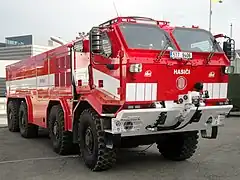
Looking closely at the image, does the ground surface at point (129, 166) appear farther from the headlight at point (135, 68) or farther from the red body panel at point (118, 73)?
the headlight at point (135, 68)

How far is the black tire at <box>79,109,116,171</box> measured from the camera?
6859mm

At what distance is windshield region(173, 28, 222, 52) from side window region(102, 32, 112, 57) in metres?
1.33

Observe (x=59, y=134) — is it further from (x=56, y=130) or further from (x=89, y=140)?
(x=89, y=140)

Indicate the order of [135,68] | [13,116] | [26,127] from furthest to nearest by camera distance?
[13,116] < [26,127] < [135,68]

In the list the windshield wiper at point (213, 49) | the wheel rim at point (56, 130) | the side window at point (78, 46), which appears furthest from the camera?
the wheel rim at point (56, 130)

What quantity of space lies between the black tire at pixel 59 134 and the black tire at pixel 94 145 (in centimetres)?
117

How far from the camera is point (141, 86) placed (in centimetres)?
637

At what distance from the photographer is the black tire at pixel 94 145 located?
686cm

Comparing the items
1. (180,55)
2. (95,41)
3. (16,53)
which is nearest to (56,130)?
(95,41)

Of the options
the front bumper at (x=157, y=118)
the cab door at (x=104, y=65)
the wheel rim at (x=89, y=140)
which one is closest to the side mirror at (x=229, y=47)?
the front bumper at (x=157, y=118)

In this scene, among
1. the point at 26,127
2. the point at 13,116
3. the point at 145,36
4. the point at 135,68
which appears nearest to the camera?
the point at 135,68

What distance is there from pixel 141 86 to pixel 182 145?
7.76 feet

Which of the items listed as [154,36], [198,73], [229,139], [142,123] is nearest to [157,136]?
[142,123]

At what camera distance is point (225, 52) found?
751cm
